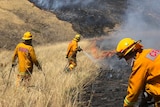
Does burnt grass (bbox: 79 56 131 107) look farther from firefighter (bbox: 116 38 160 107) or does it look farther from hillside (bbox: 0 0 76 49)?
hillside (bbox: 0 0 76 49)

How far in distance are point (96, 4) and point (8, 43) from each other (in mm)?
18849

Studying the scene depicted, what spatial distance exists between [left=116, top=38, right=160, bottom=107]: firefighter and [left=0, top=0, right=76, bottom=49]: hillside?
17.6 meters

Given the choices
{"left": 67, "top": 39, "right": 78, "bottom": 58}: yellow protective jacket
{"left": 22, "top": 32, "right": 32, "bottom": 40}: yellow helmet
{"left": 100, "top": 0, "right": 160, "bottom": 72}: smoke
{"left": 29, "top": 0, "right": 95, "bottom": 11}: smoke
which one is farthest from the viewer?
{"left": 29, "top": 0, "right": 95, "bottom": 11}: smoke

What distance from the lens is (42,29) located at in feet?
98.4

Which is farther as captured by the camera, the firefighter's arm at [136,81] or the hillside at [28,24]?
the hillside at [28,24]

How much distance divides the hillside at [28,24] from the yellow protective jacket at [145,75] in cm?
1782

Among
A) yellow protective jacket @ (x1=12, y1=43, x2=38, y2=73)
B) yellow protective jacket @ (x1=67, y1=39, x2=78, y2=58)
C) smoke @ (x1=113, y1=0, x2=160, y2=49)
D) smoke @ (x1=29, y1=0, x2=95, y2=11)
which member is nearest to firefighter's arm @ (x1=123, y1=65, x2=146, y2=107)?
yellow protective jacket @ (x1=12, y1=43, x2=38, y2=73)

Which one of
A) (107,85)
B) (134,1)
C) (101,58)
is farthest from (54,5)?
(107,85)

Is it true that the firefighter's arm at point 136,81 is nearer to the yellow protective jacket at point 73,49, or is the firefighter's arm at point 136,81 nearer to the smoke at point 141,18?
the yellow protective jacket at point 73,49

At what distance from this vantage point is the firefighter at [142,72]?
17.3 feet

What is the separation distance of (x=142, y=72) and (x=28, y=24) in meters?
25.1

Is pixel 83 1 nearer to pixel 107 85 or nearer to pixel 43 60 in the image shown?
pixel 43 60

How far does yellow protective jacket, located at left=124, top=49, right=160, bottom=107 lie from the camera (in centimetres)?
528

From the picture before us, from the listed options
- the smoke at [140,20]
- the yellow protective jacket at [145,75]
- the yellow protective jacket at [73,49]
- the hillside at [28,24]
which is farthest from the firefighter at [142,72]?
the smoke at [140,20]
